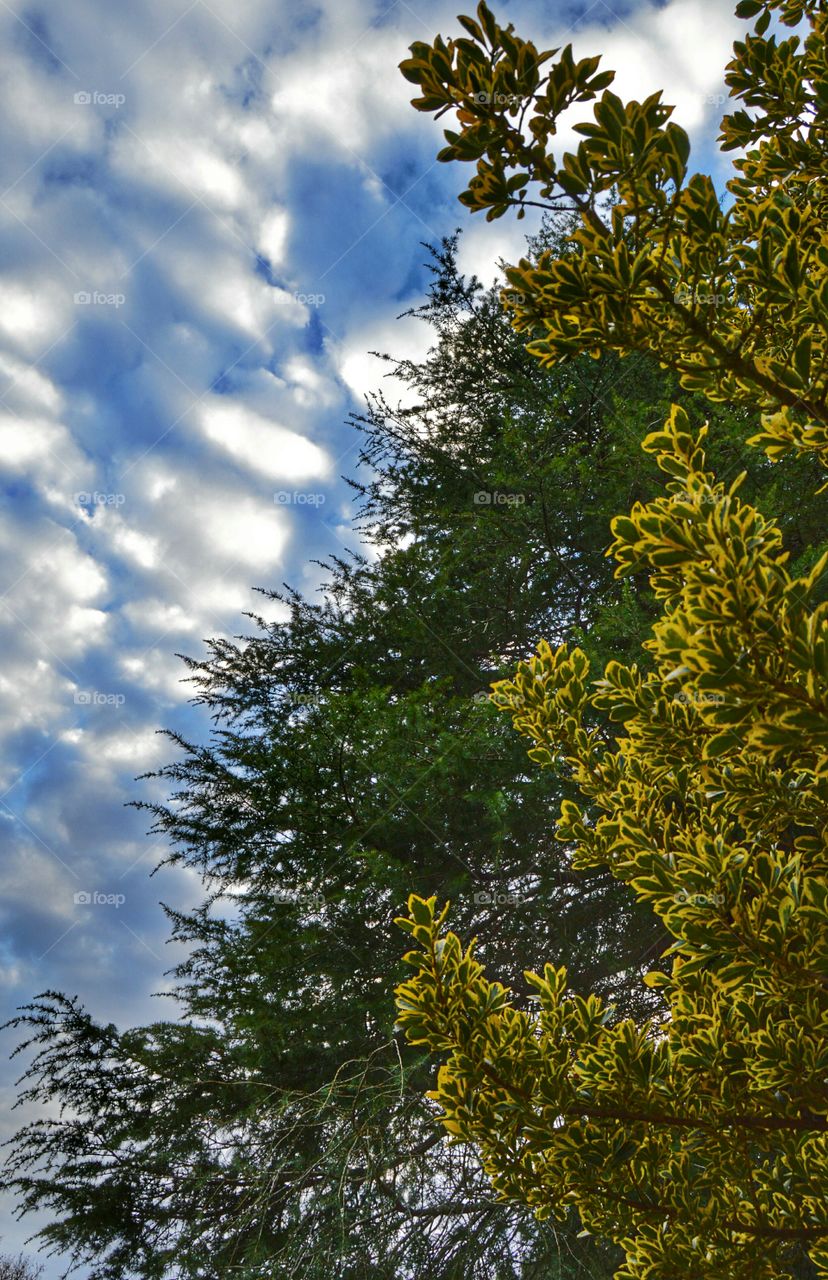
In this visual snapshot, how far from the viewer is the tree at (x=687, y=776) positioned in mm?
1599

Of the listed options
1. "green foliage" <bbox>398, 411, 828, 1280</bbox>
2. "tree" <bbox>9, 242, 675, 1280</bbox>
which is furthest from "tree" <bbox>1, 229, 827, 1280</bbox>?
"green foliage" <bbox>398, 411, 828, 1280</bbox>

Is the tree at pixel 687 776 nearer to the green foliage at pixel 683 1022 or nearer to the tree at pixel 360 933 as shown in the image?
the green foliage at pixel 683 1022

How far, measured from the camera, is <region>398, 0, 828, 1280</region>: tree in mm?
1599

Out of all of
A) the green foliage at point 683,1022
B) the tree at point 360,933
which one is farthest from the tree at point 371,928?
the green foliage at point 683,1022

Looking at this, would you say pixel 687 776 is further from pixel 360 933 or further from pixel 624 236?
pixel 360 933

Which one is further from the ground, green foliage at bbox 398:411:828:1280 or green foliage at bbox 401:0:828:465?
green foliage at bbox 401:0:828:465

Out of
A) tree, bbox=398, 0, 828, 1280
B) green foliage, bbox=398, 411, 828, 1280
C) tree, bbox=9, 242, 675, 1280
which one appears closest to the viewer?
tree, bbox=398, 0, 828, 1280

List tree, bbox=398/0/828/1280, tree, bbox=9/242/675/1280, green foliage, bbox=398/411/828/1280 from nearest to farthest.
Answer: tree, bbox=398/0/828/1280 < green foliage, bbox=398/411/828/1280 < tree, bbox=9/242/675/1280

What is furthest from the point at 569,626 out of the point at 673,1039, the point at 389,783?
the point at 673,1039

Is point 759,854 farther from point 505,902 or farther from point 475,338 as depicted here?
point 475,338

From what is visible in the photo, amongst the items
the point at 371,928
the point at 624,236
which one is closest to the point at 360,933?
the point at 371,928

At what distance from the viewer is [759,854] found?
203 centimetres

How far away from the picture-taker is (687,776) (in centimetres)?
248

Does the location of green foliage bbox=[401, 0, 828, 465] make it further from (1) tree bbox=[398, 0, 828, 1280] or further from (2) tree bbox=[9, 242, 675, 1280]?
(2) tree bbox=[9, 242, 675, 1280]
